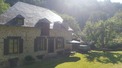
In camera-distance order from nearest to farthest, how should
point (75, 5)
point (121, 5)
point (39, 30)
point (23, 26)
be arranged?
point (23, 26) < point (39, 30) < point (75, 5) < point (121, 5)

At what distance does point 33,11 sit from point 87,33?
19874 millimetres

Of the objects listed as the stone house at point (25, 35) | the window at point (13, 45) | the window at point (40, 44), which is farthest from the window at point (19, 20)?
the window at point (40, 44)

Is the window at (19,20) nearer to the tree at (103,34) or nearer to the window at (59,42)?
the window at (59,42)

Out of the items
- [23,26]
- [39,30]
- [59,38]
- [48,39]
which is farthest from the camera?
[59,38]

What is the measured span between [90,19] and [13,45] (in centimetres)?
7287

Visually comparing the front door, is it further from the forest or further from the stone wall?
the forest

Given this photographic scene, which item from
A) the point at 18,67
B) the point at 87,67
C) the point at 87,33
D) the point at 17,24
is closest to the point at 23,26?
the point at 17,24

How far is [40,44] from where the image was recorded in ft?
93.6

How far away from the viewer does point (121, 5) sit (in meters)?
150

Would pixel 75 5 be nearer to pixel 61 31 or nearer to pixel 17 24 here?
pixel 61 31

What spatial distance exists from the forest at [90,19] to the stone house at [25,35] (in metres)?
13.2

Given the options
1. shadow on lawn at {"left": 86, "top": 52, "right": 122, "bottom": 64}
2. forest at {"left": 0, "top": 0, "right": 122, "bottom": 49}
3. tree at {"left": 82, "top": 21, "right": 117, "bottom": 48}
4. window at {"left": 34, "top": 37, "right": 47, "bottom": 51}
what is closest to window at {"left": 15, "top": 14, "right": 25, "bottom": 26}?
window at {"left": 34, "top": 37, "right": 47, "bottom": 51}

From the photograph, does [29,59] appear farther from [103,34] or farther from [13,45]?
[103,34]

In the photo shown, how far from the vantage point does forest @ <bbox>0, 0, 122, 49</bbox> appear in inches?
1735
